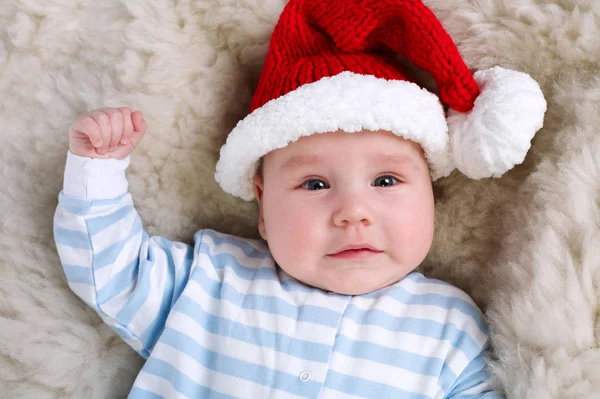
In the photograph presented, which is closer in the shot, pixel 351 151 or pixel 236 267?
pixel 351 151

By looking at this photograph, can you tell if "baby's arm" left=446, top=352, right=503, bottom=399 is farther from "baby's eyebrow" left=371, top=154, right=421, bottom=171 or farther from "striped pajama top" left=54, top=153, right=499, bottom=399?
"baby's eyebrow" left=371, top=154, right=421, bottom=171

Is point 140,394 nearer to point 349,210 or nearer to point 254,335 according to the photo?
point 254,335

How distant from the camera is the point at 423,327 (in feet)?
3.84

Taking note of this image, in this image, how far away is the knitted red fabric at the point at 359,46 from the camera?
1.16m

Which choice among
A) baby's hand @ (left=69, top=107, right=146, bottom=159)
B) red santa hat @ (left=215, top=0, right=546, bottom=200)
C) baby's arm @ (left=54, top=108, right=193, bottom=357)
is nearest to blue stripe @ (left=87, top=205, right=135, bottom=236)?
baby's arm @ (left=54, top=108, right=193, bottom=357)

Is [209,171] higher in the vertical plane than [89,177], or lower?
lower

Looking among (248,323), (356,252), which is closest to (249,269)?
(248,323)

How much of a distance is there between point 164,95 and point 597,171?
2.74 feet

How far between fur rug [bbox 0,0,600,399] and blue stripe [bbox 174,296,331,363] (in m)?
0.19

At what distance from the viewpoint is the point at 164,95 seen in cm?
130

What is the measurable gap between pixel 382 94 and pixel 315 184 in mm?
212

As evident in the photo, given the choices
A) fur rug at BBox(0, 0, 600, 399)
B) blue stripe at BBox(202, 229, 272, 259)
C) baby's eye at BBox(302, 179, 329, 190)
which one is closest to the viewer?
fur rug at BBox(0, 0, 600, 399)

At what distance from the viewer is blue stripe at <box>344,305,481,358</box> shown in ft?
3.81

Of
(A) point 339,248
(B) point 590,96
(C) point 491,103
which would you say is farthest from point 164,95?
(B) point 590,96
